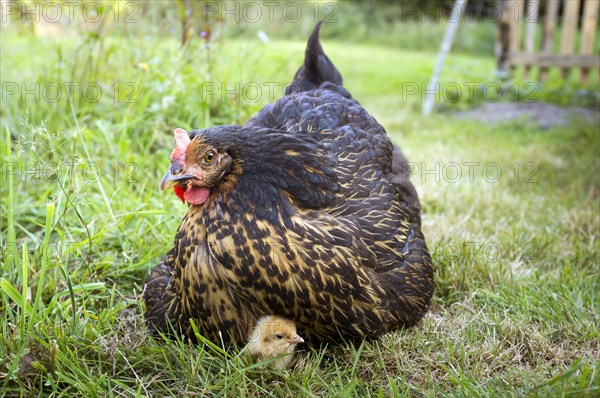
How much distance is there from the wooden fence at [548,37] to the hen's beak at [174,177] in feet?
21.0

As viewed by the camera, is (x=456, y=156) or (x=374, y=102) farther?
(x=374, y=102)

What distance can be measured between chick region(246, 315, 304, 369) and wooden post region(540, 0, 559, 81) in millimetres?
6984

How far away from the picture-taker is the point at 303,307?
1959mm

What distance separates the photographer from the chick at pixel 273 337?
1966 mm

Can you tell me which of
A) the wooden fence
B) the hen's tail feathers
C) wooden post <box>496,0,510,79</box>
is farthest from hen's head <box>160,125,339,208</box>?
wooden post <box>496,0,510,79</box>

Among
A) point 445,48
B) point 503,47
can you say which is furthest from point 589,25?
point 445,48

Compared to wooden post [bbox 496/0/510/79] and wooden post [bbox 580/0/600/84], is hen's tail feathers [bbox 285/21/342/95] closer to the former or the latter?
wooden post [bbox 496/0/510/79]

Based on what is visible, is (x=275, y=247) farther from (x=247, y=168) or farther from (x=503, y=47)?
(x=503, y=47)

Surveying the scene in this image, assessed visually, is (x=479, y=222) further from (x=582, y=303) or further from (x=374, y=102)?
(x=374, y=102)

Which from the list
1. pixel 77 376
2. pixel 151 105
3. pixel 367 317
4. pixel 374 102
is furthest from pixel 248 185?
pixel 374 102

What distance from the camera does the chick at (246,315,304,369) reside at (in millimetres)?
1966

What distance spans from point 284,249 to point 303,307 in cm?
23

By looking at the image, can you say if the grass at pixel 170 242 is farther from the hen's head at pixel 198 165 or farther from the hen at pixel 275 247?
the hen's head at pixel 198 165
